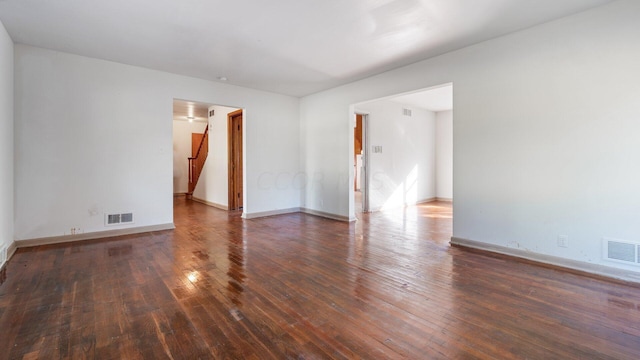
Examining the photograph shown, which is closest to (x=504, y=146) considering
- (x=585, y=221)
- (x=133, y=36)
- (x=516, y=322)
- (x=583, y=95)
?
(x=583, y=95)

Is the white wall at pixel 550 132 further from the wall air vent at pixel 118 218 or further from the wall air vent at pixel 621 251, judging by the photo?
the wall air vent at pixel 118 218

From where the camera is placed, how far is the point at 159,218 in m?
4.80

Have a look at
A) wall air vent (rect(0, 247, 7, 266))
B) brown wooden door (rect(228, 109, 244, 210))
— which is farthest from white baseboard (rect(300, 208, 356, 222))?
wall air vent (rect(0, 247, 7, 266))

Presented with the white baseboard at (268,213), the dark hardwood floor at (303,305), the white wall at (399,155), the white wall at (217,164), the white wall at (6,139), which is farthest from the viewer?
the white wall at (217,164)

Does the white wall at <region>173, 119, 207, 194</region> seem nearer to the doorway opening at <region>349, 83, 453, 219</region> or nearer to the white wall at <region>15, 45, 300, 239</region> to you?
the white wall at <region>15, 45, 300, 239</region>

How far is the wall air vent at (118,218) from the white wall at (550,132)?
4.81 meters

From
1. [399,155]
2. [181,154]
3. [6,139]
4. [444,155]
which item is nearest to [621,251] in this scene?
[399,155]

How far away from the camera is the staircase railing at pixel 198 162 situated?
8516 millimetres

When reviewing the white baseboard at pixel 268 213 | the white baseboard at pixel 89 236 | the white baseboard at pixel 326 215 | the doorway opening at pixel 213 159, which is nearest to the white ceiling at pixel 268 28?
the doorway opening at pixel 213 159

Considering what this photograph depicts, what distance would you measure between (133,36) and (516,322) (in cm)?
468

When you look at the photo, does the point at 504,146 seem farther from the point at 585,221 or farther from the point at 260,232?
the point at 260,232

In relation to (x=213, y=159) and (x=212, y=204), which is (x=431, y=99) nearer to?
(x=213, y=159)

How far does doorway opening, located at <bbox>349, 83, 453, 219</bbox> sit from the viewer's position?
655cm

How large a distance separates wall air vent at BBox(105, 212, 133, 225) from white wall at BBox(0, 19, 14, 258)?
3.29 ft
